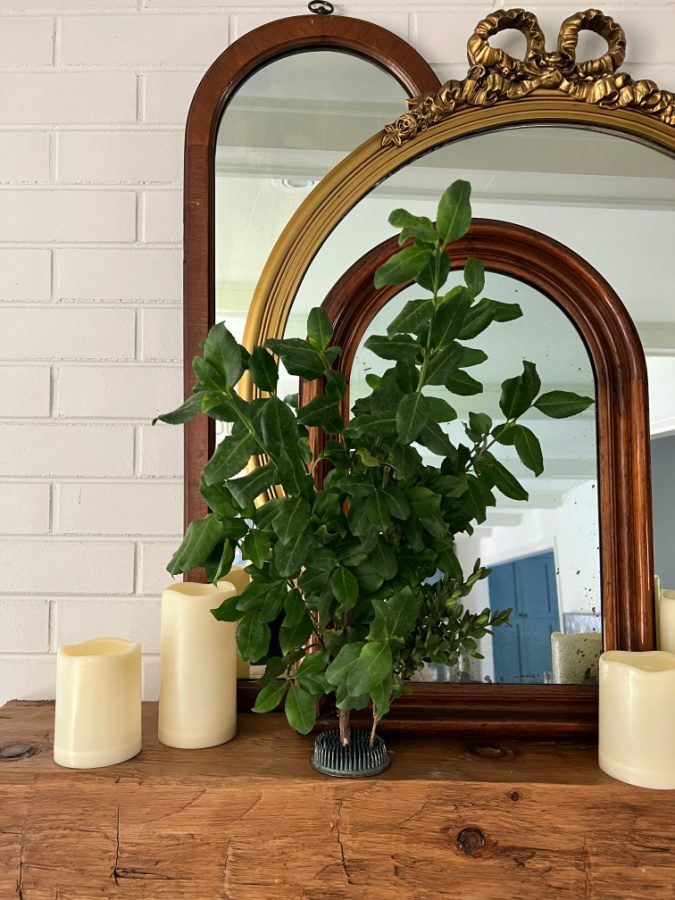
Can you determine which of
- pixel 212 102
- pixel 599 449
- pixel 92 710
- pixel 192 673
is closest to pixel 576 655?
pixel 599 449

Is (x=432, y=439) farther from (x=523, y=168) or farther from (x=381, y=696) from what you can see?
(x=523, y=168)

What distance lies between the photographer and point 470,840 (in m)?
0.72

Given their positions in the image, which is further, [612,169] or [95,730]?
[612,169]

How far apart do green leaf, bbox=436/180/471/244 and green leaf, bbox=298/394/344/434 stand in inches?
7.9

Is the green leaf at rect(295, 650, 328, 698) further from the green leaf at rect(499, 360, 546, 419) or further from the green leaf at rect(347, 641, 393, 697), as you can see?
the green leaf at rect(499, 360, 546, 419)

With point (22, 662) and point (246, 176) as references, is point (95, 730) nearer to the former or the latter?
point (22, 662)

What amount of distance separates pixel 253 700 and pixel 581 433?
52 cm

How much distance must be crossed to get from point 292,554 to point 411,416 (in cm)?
16

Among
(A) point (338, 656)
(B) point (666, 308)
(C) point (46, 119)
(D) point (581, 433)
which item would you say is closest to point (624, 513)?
(D) point (581, 433)

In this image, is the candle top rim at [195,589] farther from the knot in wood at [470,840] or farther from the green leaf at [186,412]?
the knot in wood at [470,840]

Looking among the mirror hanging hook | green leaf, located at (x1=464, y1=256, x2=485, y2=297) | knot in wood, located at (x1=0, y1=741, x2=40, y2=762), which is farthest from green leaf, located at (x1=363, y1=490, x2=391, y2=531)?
the mirror hanging hook

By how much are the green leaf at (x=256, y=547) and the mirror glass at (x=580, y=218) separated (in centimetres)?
29

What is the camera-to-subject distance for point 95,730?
2.52ft

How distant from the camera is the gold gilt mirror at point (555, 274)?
35.4 inches
